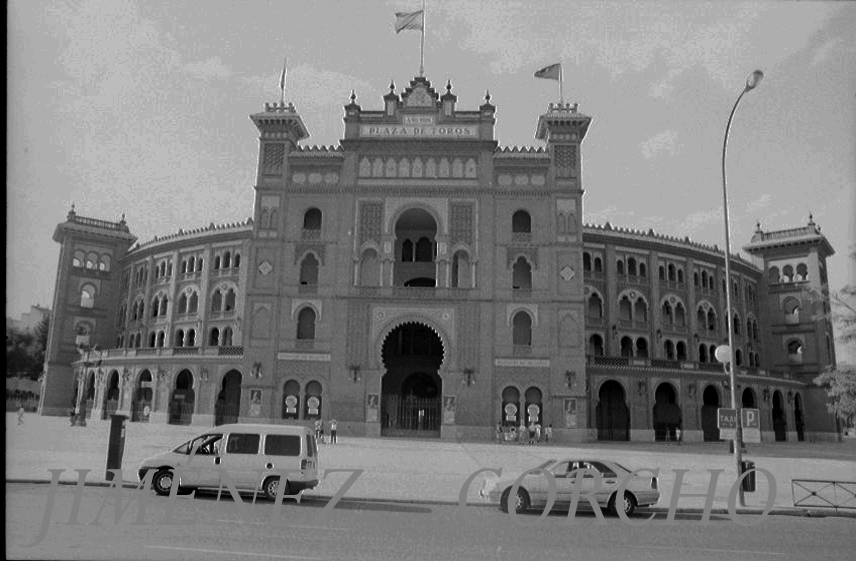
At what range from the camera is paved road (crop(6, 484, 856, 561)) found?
9844 mm

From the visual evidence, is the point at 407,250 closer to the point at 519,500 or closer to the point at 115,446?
the point at 115,446

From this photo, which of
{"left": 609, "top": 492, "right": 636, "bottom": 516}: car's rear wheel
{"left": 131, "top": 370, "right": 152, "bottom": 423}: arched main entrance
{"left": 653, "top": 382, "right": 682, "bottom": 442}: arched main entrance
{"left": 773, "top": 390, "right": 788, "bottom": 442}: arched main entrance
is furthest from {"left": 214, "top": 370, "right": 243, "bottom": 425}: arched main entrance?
{"left": 773, "top": 390, "right": 788, "bottom": 442}: arched main entrance

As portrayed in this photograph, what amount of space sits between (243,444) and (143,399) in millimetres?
38907

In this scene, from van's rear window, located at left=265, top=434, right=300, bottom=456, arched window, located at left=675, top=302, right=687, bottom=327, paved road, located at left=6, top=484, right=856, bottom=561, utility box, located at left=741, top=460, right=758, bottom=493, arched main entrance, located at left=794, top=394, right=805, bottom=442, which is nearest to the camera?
paved road, located at left=6, top=484, right=856, bottom=561

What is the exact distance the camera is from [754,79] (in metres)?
16.6

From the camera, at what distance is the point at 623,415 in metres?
46.2

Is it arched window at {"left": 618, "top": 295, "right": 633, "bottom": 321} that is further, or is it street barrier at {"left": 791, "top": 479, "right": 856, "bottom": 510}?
arched window at {"left": 618, "top": 295, "right": 633, "bottom": 321}

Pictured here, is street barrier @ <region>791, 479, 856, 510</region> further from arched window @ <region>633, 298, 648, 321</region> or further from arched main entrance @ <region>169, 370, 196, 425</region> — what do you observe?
arched main entrance @ <region>169, 370, 196, 425</region>

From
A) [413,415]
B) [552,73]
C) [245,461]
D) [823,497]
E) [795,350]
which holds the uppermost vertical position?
[552,73]

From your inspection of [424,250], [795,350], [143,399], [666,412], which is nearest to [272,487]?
[424,250]

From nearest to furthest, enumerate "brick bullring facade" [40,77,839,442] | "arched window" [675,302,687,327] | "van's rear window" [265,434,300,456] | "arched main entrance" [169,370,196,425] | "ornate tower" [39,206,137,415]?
"van's rear window" [265,434,300,456]
"brick bullring facade" [40,77,839,442]
"arched main entrance" [169,370,196,425]
"arched window" [675,302,687,327]
"ornate tower" [39,206,137,415]

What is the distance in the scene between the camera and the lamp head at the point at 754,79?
16.4m

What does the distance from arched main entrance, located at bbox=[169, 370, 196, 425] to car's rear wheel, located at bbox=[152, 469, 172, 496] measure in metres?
32.3

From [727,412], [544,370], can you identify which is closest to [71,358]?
[544,370]
